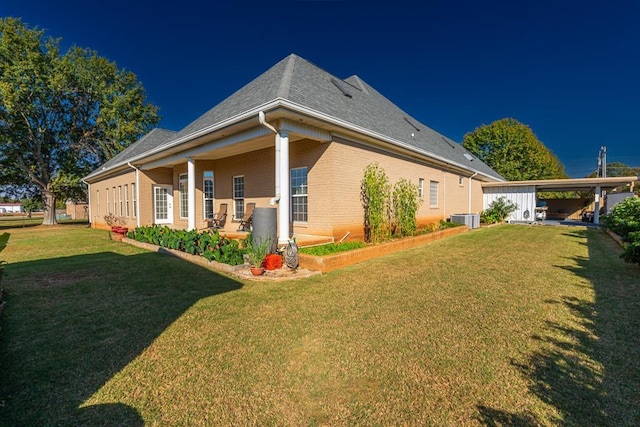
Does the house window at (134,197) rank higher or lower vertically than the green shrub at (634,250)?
higher

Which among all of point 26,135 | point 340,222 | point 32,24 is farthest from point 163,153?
point 32,24

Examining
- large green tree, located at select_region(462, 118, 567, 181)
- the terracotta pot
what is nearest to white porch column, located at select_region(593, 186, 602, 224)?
large green tree, located at select_region(462, 118, 567, 181)

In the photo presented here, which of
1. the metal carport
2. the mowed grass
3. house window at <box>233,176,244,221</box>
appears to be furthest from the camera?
the metal carport

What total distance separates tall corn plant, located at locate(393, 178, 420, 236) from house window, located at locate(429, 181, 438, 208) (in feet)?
12.8

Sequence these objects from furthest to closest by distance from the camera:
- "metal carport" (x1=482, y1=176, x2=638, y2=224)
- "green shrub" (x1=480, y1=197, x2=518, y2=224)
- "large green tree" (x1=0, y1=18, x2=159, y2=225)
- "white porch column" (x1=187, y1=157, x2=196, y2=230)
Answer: "green shrub" (x1=480, y1=197, x2=518, y2=224)
"large green tree" (x1=0, y1=18, x2=159, y2=225)
"metal carport" (x1=482, y1=176, x2=638, y2=224)
"white porch column" (x1=187, y1=157, x2=196, y2=230)

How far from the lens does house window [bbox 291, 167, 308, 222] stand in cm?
909

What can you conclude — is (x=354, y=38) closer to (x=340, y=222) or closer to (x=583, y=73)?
(x=340, y=222)

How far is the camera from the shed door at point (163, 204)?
1503 centimetres

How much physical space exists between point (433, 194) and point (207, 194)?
10721mm

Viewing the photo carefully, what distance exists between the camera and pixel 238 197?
11.8 m

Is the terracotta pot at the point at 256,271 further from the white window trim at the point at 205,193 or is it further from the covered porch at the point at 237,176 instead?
the white window trim at the point at 205,193

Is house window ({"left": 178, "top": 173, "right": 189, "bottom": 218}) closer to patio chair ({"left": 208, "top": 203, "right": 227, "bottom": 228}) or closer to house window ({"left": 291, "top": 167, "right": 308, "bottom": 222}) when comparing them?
patio chair ({"left": 208, "top": 203, "right": 227, "bottom": 228})

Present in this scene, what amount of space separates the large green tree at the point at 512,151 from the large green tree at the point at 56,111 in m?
38.0

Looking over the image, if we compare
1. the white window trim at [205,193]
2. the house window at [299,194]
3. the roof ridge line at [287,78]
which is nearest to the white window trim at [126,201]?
the white window trim at [205,193]
